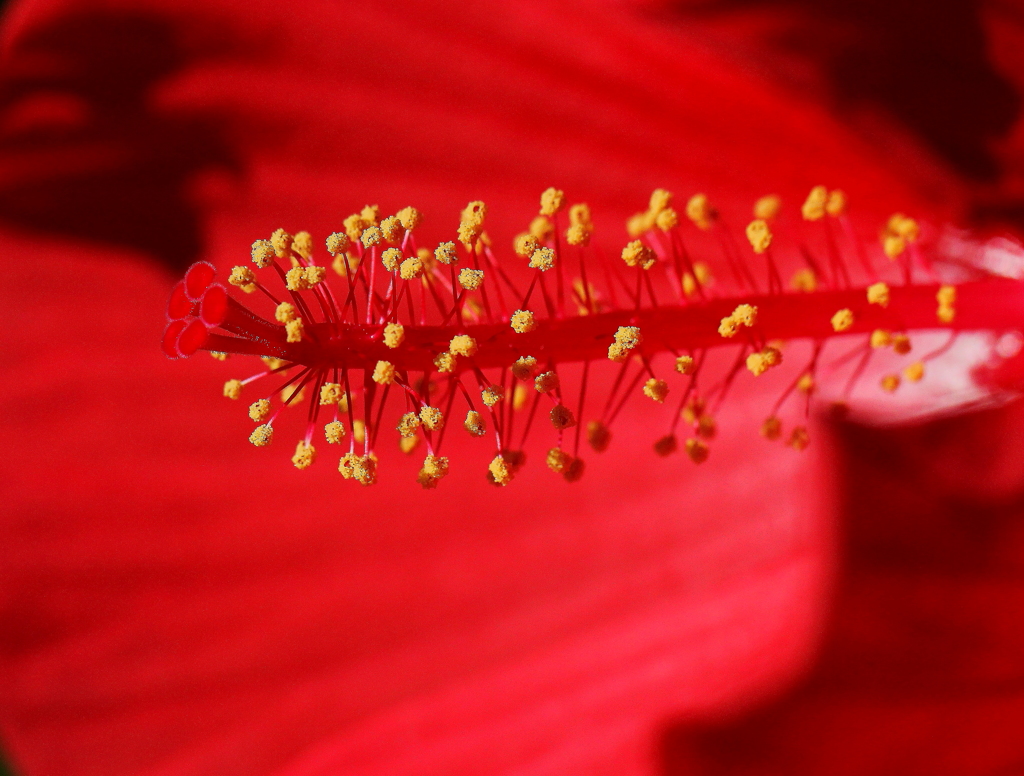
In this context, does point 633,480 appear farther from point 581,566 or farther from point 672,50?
point 672,50

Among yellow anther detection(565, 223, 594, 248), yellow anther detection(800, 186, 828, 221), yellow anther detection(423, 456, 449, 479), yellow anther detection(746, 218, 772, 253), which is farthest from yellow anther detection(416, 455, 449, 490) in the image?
yellow anther detection(800, 186, 828, 221)

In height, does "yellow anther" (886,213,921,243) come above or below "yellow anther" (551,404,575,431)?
above

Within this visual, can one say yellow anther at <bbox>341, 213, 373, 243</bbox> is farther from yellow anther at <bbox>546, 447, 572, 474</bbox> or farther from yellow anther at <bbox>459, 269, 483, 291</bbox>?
yellow anther at <bbox>546, 447, 572, 474</bbox>

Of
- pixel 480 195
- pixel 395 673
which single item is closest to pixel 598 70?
pixel 480 195

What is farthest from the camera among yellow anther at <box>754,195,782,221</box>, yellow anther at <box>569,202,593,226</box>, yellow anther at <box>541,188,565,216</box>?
yellow anther at <box>754,195,782,221</box>

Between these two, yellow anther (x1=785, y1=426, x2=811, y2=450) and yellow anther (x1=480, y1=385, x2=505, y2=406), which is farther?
yellow anther (x1=785, y1=426, x2=811, y2=450)

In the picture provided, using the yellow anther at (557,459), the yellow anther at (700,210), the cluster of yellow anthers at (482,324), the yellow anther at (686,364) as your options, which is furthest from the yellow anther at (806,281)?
the yellow anther at (557,459)

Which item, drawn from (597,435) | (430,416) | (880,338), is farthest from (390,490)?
(880,338)

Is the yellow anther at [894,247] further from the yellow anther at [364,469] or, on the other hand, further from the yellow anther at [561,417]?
the yellow anther at [364,469]
